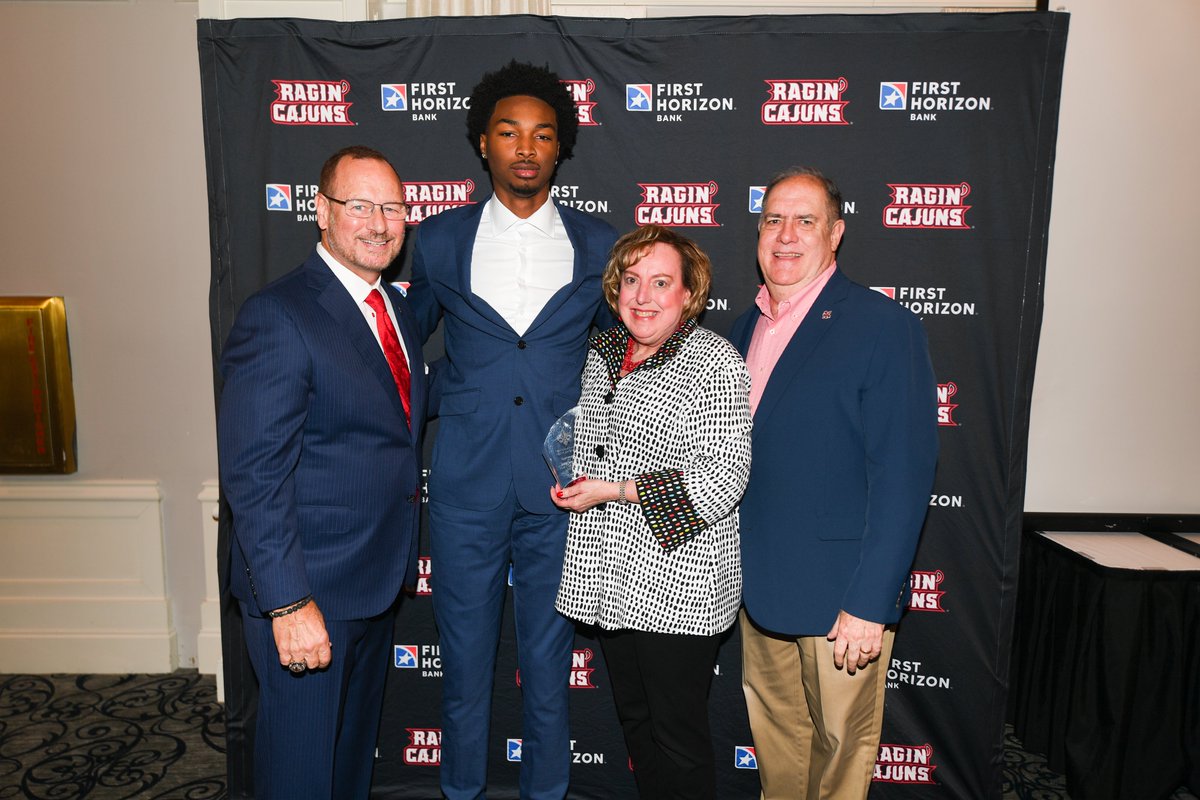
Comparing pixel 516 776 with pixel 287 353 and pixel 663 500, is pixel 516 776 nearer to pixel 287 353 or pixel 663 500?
pixel 663 500

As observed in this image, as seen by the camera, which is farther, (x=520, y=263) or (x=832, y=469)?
(x=520, y=263)

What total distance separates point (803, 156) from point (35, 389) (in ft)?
11.7

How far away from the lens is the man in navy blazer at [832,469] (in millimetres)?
1884

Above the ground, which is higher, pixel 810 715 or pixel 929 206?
pixel 929 206

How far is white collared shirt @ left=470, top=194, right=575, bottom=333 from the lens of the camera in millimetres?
2219

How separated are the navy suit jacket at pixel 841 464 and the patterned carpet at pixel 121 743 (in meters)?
1.61

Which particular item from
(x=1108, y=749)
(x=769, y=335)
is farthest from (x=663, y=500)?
(x=1108, y=749)

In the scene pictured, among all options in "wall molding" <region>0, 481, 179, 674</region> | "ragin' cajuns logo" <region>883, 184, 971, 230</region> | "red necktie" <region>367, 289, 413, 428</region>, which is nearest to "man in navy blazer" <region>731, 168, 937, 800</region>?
"ragin' cajuns logo" <region>883, 184, 971, 230</region>

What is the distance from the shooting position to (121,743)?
9.84 feet

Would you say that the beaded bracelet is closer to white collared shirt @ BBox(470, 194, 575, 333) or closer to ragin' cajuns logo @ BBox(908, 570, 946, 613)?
white collared shirt @ BBox(470, 194, 575, 333)

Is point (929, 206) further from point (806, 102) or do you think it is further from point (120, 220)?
point (120, 220)

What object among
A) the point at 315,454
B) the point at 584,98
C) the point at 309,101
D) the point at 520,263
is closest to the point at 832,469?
the point at 520,263

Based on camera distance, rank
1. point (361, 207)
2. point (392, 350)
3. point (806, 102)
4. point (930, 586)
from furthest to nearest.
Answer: point (930, 586) → point (806, 102) → point (392, 350) → point (361, 207)

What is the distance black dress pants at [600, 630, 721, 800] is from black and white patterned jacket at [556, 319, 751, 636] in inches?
3.3
